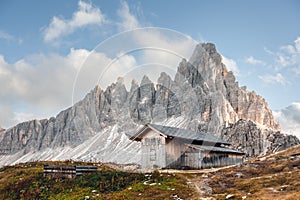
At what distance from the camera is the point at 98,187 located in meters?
28.7

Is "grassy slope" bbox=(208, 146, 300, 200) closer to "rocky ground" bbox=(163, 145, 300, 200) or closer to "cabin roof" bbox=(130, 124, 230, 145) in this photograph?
"rocky ground" bbox=(163, 145, 300, 200)

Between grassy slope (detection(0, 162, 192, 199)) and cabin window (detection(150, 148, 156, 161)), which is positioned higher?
cabin window (detection(150, 148, 156, 161))

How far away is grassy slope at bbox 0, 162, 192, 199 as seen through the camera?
25.4 meters

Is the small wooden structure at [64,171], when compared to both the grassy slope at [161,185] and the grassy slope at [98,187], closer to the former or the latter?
the grassy slope at [98,187]

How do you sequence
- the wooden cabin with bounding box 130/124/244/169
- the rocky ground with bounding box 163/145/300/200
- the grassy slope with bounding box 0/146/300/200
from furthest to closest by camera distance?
1. the wooden cabin with bounding box 130/124/244/169
2. the grassy slope with bounding box 0/146/300/200
3. the rocky ground with bounding box 163/145/300/200

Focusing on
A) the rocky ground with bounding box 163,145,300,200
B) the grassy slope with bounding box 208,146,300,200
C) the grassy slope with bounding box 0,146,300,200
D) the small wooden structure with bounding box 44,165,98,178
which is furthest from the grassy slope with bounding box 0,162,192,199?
the grassy slope with bounding box 208,146,300,200

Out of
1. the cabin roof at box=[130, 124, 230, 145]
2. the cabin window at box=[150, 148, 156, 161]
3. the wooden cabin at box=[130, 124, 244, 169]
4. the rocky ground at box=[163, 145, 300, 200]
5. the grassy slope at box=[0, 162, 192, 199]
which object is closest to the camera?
the rocky ground at box=[163, 145, 300, 200]

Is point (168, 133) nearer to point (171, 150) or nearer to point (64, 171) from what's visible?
point (171, 150)

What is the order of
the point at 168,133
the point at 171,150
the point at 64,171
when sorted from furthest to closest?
the point at 171,150, the point at 168,133, the point at 64,171

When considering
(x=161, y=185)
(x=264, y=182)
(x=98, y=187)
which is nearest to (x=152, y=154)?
(x=98, y=187)

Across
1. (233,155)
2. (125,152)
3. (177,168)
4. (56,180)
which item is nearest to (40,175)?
(56,180)

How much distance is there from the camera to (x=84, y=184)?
3009cm

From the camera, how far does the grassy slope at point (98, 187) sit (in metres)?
25.4

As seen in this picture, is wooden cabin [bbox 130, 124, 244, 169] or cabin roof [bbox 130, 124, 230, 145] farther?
wooden cabin [bbox 130, 124, 244, 169]
